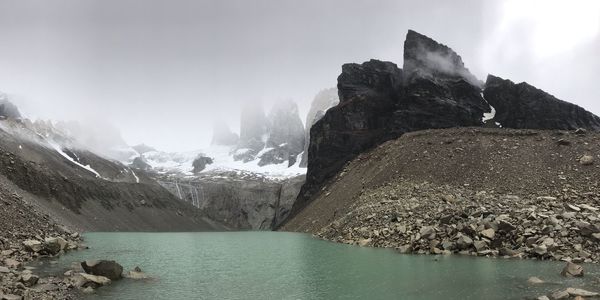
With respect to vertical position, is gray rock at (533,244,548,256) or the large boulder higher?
gray rock at (533,244,548,256)

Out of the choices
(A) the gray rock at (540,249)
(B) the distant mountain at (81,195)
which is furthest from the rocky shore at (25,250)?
(B) the distant mountain at (81,195)

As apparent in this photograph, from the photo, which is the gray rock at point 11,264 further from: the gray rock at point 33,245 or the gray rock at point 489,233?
the gray rock at point 489,233

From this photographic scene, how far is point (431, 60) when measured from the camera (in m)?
122

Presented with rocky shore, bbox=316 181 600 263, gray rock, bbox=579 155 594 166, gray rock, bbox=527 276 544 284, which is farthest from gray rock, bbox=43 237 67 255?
gray rock, bbox=579 155 594 166

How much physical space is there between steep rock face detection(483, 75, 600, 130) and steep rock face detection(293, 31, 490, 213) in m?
5.09

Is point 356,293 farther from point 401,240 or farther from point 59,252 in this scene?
point 59,252

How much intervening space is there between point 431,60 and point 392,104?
51.7 ft

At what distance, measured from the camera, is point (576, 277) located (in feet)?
83.1

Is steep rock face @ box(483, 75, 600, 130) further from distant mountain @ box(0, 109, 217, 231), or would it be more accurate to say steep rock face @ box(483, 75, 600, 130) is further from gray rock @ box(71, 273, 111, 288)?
distant mountain @ box(0, 109, 217, 231)

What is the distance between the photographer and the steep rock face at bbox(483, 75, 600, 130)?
316 ft

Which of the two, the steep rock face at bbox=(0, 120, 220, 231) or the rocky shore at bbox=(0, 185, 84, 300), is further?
the steep rock face at bbox=(0, 120, 220, 231)

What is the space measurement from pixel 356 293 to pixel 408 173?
175ft

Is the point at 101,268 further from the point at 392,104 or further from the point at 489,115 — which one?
the point at 392,104

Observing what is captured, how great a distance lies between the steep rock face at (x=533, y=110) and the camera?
9631 cm
